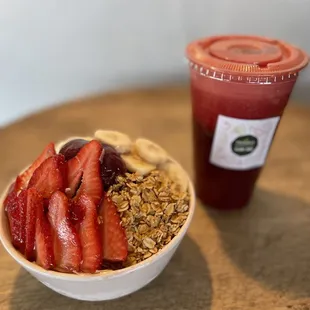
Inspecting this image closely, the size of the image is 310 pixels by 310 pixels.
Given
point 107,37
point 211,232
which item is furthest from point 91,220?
point 107,37

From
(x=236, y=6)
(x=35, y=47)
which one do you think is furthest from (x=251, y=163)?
(x=35, y=47)

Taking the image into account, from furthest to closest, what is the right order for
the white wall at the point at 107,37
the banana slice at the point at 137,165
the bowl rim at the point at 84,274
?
the white wall at the point at 107,37
the banana slice at the point at 137,165
the bowl rim at the point at 84,274

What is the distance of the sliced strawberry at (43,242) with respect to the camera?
571mm

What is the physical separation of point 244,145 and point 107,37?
60 cm

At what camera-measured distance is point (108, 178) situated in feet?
2.07

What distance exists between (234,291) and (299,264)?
11 cm

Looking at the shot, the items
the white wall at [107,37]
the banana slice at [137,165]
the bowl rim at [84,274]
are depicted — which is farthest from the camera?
the white wall at [107,37]

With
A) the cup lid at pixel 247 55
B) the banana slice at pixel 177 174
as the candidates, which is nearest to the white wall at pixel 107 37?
the cup lid at pixel 247 55

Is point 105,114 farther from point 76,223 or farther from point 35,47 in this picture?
point 76,223

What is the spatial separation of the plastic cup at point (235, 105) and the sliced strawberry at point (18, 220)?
31 cm

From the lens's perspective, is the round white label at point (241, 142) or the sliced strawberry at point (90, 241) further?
the round white label at point (241, 142)

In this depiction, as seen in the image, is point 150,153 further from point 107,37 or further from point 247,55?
point 107,37

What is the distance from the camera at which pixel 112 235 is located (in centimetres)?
59

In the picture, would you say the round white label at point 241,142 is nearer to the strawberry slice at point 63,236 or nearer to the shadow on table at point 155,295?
the shadow on table at point 155,295
